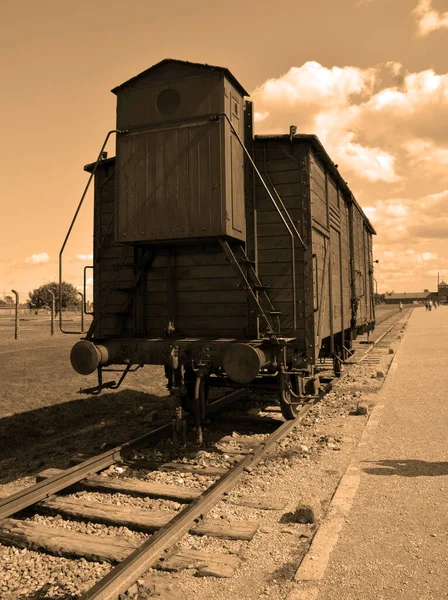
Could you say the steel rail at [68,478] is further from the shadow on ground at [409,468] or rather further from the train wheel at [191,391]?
the shadow on ground at [409,468]

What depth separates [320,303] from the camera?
22.4ft

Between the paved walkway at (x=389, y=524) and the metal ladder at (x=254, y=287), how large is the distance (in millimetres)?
1829

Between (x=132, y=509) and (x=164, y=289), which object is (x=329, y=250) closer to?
(x=164, y=289)

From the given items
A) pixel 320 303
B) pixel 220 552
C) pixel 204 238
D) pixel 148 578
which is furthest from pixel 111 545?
pixel 320 303

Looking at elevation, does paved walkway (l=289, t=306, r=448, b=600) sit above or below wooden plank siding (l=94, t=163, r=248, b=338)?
below

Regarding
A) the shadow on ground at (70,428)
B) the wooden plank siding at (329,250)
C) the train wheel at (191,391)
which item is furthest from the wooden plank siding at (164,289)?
the shadow on ground at (70,428)

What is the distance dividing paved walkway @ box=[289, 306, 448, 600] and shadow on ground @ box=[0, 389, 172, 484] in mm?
3086

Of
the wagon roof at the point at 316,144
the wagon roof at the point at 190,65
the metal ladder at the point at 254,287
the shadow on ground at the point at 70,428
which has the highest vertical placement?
the wagon roof at the point at 190,65

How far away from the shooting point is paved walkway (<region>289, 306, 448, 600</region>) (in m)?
2.97

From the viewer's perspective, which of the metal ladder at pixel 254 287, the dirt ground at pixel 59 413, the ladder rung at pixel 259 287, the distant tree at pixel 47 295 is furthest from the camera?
the distant tree at pixel 47 295

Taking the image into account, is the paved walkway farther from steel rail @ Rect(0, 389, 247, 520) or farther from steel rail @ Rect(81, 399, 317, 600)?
steel rail @ Rect(0, 389, 247, 520)

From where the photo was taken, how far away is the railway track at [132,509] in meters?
3.26

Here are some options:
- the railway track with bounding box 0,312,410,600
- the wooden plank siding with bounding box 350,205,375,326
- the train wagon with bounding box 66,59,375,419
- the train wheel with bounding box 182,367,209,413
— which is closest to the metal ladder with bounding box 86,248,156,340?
the train wagon with bounding box 66,59,375,419

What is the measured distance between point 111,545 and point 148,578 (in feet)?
1.84
